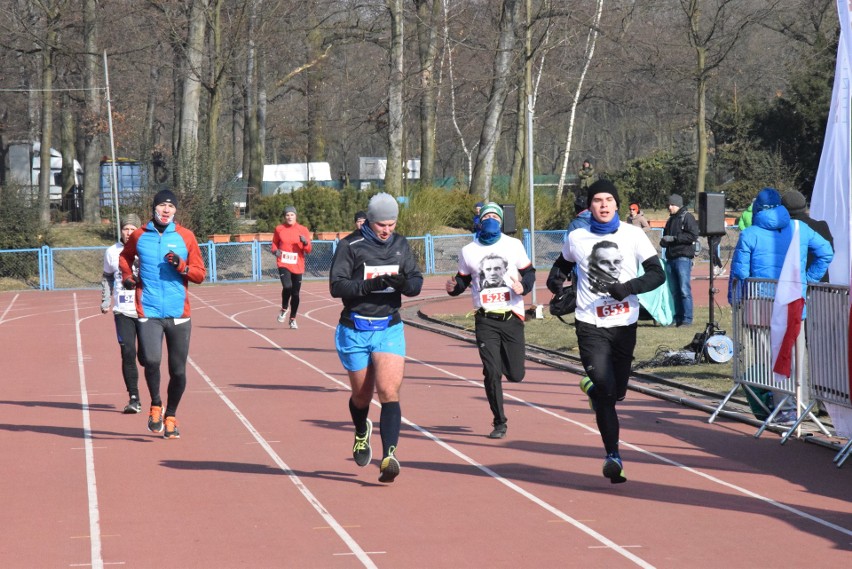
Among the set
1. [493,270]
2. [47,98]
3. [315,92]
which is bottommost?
[493,270]

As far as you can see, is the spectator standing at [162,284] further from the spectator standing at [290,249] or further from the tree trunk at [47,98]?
the tree trunk at [47,98]

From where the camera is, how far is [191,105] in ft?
127

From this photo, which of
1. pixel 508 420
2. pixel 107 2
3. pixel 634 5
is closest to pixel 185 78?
pixel 107 2

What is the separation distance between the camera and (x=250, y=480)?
8391mm

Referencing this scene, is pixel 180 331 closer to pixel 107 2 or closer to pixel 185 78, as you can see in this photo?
pixel 185 78

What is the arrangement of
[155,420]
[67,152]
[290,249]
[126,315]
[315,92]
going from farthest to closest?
[315,92], [67,152], [290,249], [126,315], [155,420]

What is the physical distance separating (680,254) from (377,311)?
11.1 m

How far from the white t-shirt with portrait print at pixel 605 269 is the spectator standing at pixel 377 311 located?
1071 millimetres

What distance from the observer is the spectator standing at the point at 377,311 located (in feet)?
25.8

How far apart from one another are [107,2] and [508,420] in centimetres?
3565

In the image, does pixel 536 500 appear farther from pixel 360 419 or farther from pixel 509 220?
pixel 509 220

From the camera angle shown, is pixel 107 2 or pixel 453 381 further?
pixel 107 2

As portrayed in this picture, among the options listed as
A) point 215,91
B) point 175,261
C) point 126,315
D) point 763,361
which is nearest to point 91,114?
point 215,91

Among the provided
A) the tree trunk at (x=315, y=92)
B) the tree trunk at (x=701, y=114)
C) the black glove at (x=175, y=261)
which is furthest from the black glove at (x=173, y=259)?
the tree trunk at (x=315, y=92)
